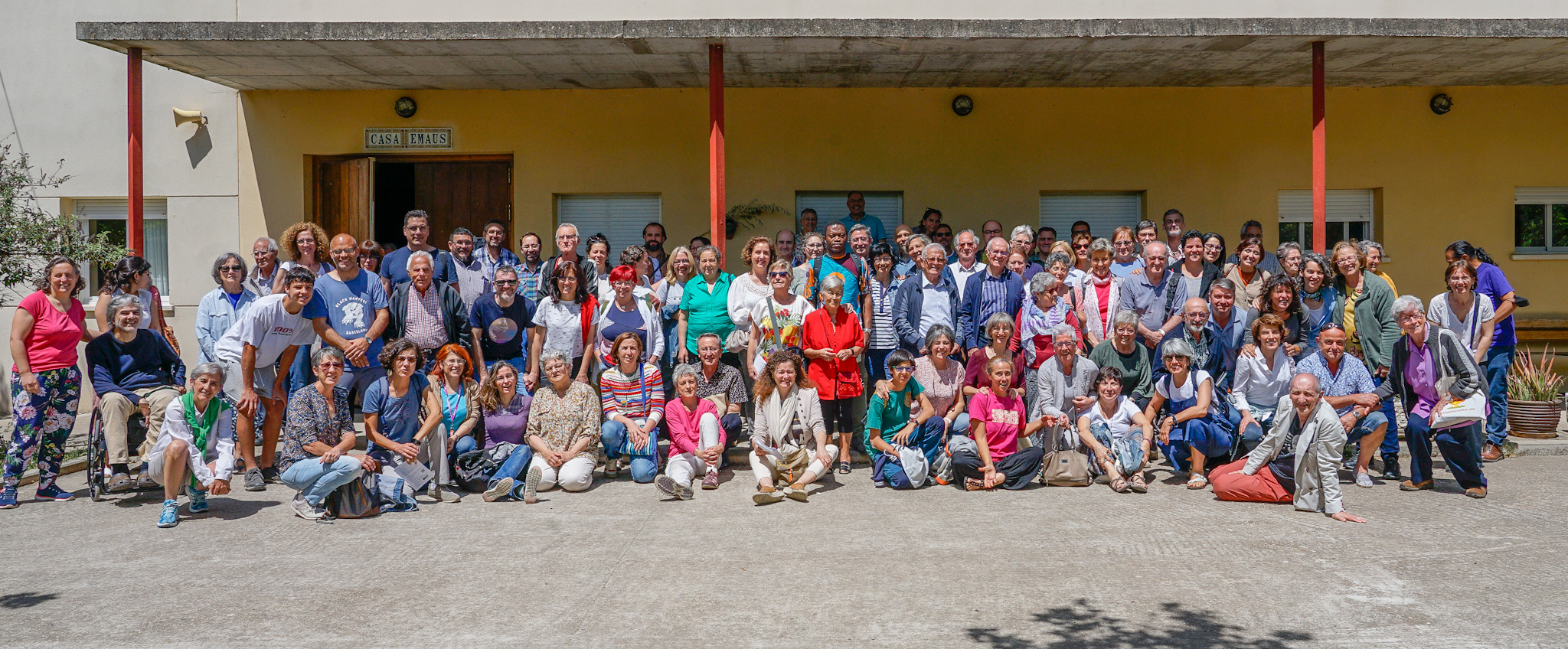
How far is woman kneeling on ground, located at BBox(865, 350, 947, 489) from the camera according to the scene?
6.88 m

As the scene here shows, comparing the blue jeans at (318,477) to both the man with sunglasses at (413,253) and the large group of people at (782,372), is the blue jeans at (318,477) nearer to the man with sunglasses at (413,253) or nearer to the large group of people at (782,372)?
the large group of people at (782,372)

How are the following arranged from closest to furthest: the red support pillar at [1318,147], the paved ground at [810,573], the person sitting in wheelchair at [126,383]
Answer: the paved ground at [810,573] → the person sitting in wheelchair at [126,383] → the red support pillar at [1318,147]

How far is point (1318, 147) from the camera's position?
29.0ft

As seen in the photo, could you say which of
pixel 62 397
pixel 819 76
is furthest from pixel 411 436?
pixel 819 76

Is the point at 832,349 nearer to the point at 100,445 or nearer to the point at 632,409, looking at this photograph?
the point at 632,409

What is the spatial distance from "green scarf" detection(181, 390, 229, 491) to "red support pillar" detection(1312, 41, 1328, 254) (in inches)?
325

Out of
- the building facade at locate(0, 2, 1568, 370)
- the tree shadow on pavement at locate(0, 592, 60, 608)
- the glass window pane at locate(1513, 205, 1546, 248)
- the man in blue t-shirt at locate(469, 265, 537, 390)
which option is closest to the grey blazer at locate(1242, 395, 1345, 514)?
the man in blue t-shirt at locate(469, 265, 537, 390)

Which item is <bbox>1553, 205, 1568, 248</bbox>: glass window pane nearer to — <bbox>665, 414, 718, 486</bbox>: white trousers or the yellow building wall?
the yellow building wall

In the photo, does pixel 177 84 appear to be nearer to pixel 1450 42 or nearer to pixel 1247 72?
pixel 1247 72

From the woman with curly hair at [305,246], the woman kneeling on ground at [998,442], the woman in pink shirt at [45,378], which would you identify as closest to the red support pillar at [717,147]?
the woman kneeling on ground at [998,442]

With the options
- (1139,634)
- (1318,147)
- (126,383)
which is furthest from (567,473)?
(1318,147)

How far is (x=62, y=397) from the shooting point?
649cm

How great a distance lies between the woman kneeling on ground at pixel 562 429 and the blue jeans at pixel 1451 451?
5.35m

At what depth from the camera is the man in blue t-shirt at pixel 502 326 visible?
7.36 meters
